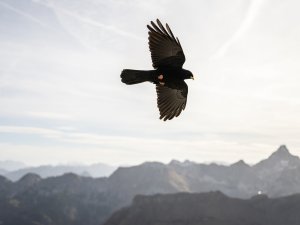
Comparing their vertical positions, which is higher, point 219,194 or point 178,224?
point 219,194

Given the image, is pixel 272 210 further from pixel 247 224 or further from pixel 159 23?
pixel 159 23

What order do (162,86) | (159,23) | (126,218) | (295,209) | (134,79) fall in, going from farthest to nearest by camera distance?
(126,218)
(295,209)
(162,86)
(134,79)
(159,23)

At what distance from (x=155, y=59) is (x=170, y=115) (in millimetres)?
1225

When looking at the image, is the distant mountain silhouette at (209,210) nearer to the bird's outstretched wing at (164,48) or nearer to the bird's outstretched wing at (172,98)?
the bird's outstretched wing at (172,98)

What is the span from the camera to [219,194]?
174 metres

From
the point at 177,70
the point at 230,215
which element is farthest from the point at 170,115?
the point at 230,215

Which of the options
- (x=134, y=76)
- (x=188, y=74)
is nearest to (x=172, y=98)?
(x=188, y=74)

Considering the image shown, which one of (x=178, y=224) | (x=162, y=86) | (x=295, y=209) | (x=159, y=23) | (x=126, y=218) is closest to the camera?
(x=159, y=23)

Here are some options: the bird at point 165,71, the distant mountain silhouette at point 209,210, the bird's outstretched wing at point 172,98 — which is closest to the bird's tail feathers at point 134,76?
the bird at point 165,71

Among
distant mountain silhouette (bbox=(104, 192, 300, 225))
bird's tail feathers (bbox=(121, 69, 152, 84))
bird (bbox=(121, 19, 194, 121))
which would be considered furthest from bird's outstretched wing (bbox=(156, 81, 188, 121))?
distant mountain silhouette (bbox=(104, 192, 300, 225))

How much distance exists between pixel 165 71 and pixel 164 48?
1.64ft

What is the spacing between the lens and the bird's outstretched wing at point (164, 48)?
25.1ft

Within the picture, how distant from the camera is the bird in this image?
7.83 m

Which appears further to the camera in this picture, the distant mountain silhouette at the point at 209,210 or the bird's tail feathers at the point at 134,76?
the distant mountain silhouette at the point at 209,210
